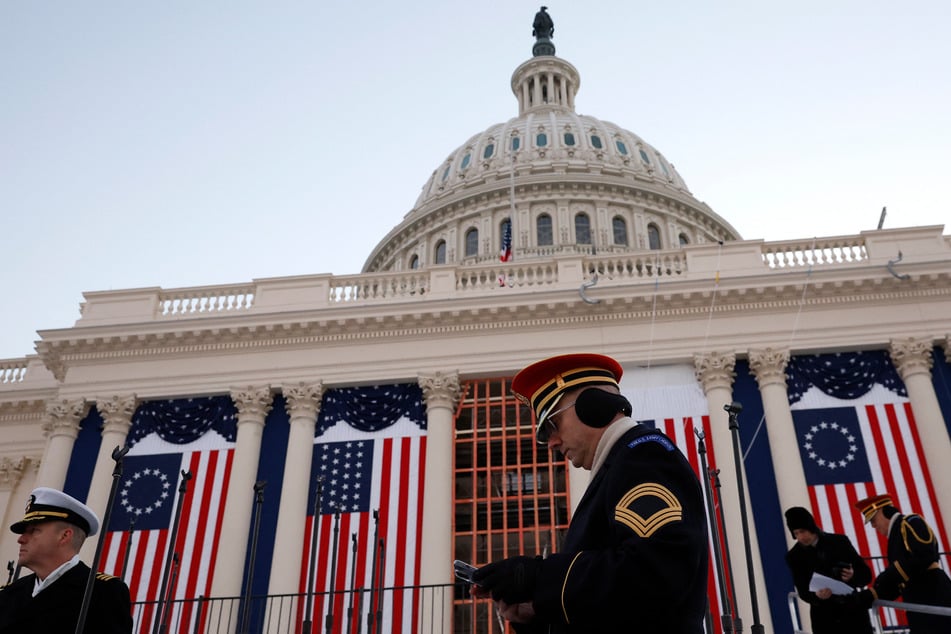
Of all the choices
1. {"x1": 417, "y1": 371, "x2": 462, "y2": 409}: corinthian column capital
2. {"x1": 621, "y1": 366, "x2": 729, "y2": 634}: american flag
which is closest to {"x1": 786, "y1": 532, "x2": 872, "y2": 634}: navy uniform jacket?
{"x1": 621, "y1": 366, "x2": 729, "y2": 634}: american flag

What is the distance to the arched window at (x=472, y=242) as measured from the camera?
47031 millimetres

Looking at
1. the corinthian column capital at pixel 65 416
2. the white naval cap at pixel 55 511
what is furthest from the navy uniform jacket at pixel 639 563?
the corinthian column capital at pixel 65 416

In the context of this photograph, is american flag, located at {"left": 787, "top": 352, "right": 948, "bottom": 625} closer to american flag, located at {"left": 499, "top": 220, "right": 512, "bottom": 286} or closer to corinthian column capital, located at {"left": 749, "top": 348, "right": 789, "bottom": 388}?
corinthian column capital, located at {"left": 749, "top": 348, "right": 789, "bottom": 388}

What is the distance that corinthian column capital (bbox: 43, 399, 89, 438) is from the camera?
21.8 m

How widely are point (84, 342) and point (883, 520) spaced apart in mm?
19948

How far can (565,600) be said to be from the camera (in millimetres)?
3088

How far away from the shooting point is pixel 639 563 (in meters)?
3.03

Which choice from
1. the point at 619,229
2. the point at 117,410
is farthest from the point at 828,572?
the point at 619,229

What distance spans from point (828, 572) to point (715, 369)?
42.2 feet

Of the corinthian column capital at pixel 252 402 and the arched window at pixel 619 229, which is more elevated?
the arched window at pixel 619 229

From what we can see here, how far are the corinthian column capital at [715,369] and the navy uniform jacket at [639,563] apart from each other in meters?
17.9

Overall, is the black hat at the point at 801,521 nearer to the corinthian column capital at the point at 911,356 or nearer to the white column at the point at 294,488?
the white column at the point at 294,488

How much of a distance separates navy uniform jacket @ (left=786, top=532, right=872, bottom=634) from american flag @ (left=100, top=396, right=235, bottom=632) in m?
13.8

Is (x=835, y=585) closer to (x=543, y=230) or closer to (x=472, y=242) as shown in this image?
(x=543, y=230)
